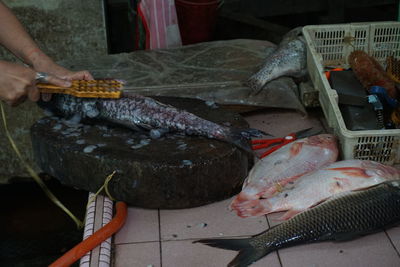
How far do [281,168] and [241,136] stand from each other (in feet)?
1.07

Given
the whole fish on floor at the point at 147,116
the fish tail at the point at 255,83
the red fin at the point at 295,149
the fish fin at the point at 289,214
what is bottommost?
the fish fin at the point at 289,214

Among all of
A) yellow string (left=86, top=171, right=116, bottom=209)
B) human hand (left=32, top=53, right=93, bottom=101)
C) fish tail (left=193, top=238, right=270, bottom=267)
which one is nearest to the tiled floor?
fish tail (left=193, top=238, right=270, bottom=267)

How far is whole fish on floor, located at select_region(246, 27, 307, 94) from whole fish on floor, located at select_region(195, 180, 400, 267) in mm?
1559

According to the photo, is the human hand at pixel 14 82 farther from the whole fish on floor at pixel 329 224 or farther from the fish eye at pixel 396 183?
the fish eye at pixel 396 183

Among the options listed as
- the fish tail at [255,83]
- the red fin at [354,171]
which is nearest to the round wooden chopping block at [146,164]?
the red fin at [354,171]

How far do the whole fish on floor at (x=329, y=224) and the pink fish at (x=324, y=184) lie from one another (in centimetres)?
11

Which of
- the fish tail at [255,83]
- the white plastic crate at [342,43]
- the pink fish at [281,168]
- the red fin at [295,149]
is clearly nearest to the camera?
the pink fish at [281,168]

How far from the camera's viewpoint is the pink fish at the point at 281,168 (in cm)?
327

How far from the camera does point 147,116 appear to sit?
3.41 m

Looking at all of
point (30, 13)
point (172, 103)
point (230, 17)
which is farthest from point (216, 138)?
point (230, 17)

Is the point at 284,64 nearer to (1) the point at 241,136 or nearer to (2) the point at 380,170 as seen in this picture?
(1) the point at 241,136

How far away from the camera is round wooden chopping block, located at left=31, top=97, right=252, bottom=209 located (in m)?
3.12

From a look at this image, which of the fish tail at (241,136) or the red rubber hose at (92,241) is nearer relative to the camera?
the red rubber hose at (92,241)

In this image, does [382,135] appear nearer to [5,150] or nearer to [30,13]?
[30,13]
